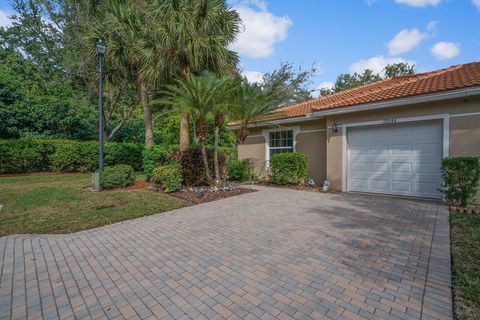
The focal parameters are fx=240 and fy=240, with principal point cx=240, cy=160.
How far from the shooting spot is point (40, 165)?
44.8 ft

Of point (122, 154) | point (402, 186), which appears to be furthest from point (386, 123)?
point (122, 154)

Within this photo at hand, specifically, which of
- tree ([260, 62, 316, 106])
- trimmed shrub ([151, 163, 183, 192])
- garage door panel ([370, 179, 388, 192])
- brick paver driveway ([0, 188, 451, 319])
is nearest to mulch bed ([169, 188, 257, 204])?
trimmed shrub ([151, 163, 183, 192])

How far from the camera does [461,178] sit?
247 inches

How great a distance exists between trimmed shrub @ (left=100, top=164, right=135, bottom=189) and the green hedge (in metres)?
6.30

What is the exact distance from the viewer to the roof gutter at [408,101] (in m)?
6.40

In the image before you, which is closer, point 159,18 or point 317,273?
point 317,273

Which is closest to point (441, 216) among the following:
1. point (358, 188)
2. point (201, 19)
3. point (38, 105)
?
point (358, 188)

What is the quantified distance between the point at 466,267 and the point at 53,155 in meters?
17.4

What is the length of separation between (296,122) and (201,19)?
19.8ft

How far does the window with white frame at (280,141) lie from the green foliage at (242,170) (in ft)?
4.45

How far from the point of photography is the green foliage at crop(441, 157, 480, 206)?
20.0ft

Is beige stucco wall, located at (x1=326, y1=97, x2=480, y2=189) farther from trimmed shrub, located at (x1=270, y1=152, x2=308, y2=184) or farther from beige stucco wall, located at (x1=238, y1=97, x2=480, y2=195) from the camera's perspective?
trimmed shrub, located at (x1=270, y1=152, x2=308, y2=184)

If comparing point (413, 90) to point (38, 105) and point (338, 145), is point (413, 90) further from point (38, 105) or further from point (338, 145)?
point (38, 105)

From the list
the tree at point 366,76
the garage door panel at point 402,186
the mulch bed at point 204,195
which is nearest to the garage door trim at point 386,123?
the garage door panel at point 402,186
